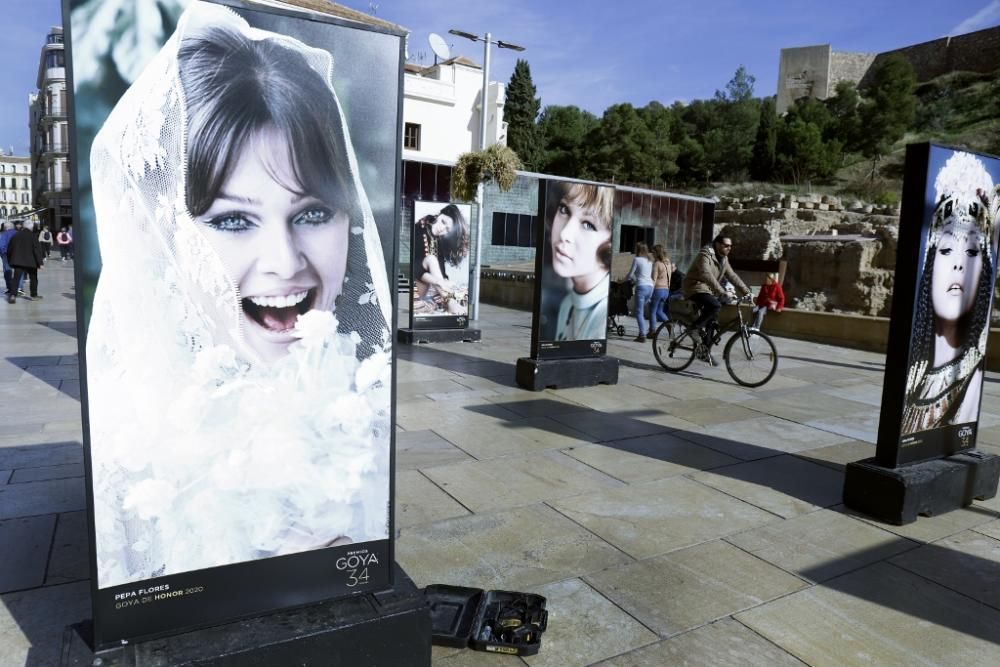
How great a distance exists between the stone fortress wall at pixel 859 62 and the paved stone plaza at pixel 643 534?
256 ft

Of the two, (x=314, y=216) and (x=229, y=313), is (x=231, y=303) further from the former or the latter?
(x=314, y=216)

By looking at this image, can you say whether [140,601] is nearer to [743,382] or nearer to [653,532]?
[653,532]

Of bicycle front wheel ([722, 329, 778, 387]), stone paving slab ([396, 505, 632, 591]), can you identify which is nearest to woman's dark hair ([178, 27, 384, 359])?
stone paving slab ([396, 505, 632, 591])

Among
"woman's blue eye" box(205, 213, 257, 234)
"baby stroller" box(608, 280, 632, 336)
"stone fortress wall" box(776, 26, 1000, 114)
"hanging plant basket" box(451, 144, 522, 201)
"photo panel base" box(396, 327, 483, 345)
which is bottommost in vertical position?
"photo panel base" box(396, 327, 483, 345)

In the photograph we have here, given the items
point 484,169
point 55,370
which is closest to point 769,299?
point 484,169

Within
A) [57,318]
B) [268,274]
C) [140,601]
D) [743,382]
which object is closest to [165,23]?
[268,274]

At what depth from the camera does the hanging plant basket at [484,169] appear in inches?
483

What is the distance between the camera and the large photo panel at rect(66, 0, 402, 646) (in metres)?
2.00

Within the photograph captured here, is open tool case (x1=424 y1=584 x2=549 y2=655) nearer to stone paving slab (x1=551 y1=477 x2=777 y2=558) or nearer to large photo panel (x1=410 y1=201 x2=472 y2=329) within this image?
stone paving slab (x1=551 y1=477 x2=777 y2=558)

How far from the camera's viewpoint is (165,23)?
1978mm

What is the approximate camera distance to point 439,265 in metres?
11.1

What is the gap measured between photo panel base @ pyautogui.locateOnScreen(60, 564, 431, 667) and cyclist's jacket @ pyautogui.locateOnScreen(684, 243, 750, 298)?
673 centimetres

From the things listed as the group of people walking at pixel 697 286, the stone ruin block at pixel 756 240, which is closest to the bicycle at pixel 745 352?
the group of people walking at pixel 697 286

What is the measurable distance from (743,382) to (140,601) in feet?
24.4
